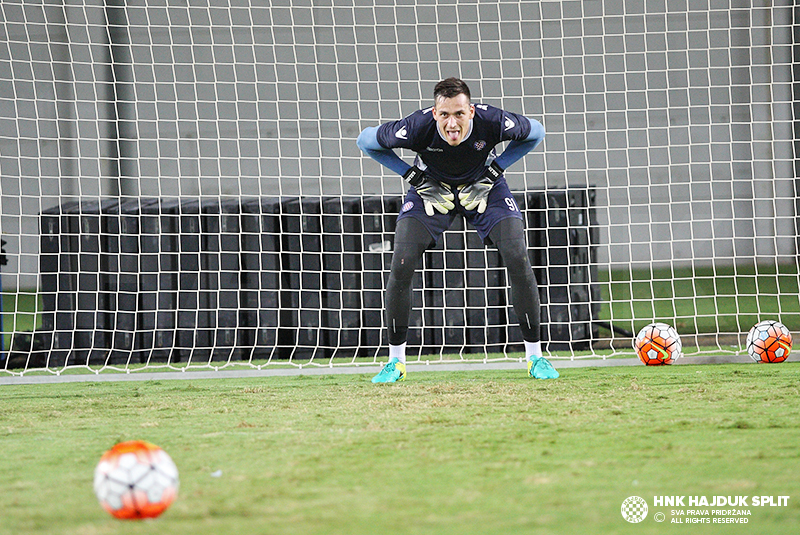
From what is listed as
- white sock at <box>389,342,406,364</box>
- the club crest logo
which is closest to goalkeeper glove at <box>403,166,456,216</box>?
white sock at <box>389,342,406,364</box>

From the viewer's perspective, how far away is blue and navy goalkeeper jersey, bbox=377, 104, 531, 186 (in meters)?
4.49

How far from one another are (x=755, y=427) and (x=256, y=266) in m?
5.16

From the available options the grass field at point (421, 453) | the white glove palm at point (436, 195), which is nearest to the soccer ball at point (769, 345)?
the grass field at point (421, 453)

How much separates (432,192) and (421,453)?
2451 mm

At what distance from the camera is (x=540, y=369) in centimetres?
475

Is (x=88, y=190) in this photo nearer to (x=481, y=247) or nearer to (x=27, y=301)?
(x=27, y=301)

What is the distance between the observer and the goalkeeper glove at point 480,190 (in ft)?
15.3

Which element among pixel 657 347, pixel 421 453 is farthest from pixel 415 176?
pixel 421 453

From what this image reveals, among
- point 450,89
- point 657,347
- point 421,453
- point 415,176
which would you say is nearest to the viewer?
point 421,453

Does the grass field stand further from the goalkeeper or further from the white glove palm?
the white glove palm

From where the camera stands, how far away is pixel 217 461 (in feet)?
8.08

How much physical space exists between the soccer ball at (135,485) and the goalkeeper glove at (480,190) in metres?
3.13

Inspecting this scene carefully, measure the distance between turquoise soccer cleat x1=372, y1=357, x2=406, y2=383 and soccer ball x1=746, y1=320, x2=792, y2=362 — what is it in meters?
2.52

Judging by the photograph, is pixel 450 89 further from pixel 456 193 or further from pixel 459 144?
pixel 456 193
